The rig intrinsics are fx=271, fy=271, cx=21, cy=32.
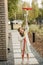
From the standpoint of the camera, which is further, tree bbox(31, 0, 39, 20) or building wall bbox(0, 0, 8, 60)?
tree bbox(31, 0, 39, 20)

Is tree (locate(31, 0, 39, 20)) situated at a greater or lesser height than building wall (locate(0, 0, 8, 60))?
lesser

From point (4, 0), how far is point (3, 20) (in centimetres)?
76

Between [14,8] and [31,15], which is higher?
[14,8]

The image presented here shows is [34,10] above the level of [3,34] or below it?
below

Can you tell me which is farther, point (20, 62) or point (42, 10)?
point (42, 10)

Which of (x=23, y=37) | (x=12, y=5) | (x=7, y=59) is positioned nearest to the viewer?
(x=23, y=37)

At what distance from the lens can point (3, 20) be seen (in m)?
10.3

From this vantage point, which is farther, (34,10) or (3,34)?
(34,10)

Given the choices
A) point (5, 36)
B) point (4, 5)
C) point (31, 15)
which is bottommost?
point (31, 15)

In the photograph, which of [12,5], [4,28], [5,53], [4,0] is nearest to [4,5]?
[4,0]

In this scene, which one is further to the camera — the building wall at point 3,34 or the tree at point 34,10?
the tree at point 34,10

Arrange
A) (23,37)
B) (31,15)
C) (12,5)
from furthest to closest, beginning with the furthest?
(31,15) → (12,5) → (23,37)

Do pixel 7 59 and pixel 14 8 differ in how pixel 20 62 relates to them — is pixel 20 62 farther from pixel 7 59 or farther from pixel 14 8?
pixel 14 8

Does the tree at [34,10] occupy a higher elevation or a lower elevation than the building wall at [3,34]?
lower
